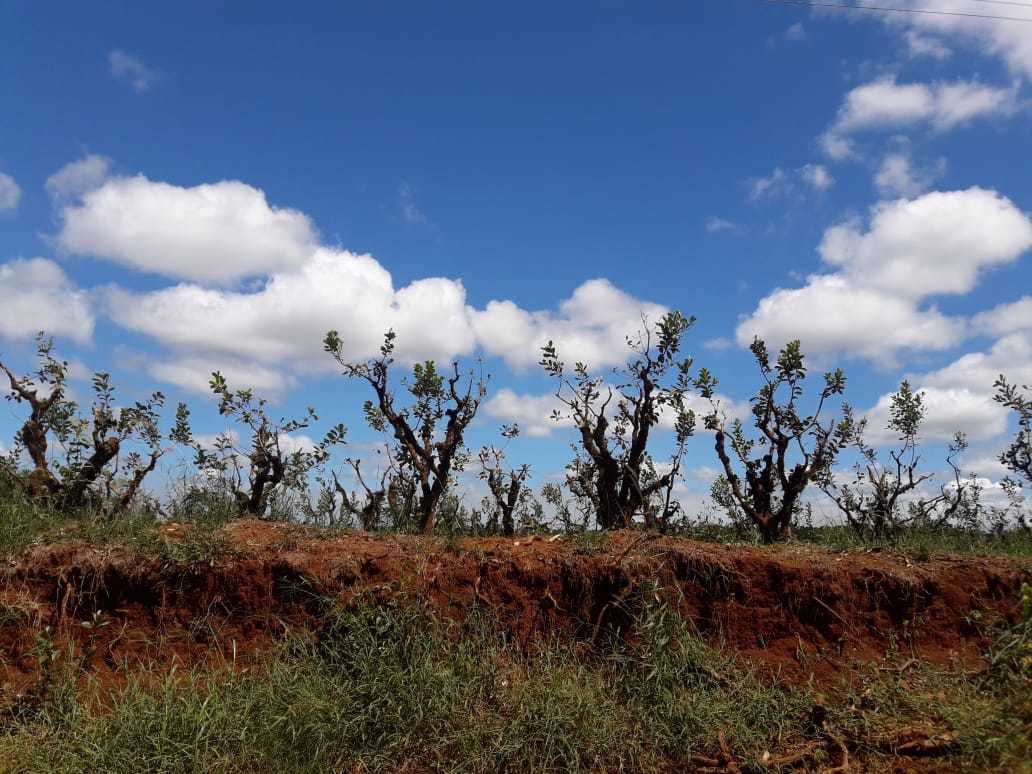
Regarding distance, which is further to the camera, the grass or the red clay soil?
the red clay soil

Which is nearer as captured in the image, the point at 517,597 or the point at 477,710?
the point at 477,710

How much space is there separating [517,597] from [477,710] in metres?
1.14

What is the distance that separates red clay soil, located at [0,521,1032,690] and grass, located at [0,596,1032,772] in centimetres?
25

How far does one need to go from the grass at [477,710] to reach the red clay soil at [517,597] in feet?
0.82

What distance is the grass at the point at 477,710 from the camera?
4.88 metres

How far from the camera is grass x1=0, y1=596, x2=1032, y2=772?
4.88 m

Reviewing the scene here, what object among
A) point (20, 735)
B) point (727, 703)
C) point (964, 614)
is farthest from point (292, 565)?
point (964, 614)

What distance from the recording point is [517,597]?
20.5 ft

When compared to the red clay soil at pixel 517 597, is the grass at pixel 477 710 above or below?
below

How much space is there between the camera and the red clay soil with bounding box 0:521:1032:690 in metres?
6.07

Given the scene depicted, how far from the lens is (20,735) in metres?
5.21

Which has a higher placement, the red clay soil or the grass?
the red clay soil

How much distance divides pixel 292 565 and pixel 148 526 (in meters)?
1.75

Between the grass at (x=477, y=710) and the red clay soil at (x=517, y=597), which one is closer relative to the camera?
the grass at (x=477, y=710)
